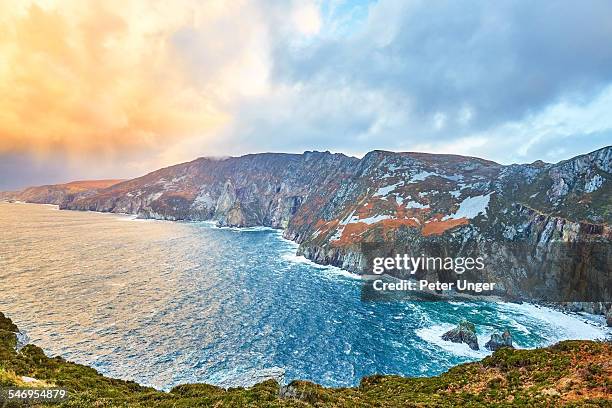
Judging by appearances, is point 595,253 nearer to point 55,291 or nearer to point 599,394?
point 599,394

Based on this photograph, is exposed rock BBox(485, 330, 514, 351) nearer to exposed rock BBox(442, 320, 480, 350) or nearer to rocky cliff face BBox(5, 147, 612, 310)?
exposed rock BBox(442, 320, 480, 350)

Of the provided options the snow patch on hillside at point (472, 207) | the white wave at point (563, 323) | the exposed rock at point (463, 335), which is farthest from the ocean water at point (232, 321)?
the snow patch on hillside at point (472, 207)

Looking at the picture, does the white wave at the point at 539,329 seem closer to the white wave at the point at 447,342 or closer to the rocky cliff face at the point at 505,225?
the white wave at the point at 447,342

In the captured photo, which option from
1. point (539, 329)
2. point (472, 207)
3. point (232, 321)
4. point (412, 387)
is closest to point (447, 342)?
point (539, 329)

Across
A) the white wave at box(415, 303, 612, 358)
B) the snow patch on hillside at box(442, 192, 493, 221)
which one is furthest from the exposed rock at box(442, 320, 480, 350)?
the snow patch on hillside at box(442, 192, 493, 221)

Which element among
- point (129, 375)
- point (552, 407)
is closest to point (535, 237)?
point (552, 407)
